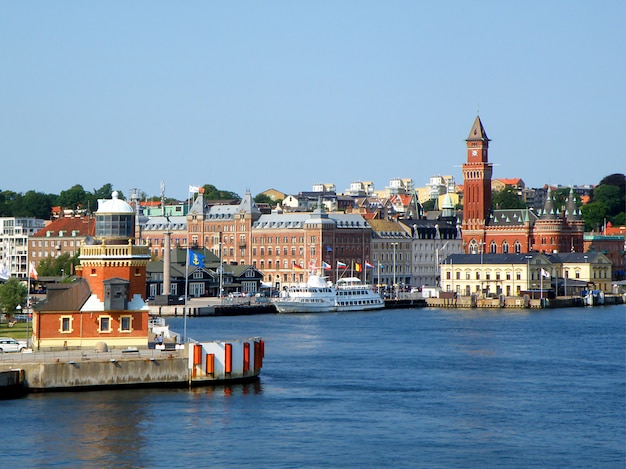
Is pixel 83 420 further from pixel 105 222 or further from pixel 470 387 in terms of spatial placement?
pixel 470 387

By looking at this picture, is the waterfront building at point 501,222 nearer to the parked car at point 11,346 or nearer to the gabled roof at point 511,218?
the gabled roof at point 511,218

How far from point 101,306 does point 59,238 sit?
125 m

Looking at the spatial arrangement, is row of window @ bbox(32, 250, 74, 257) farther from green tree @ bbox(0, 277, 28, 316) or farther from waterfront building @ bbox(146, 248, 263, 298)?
green tree @ bbox(0, 277, 28, 316)

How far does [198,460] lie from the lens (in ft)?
156

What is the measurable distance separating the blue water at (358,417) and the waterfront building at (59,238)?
106 m

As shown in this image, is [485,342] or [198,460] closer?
[198,460]

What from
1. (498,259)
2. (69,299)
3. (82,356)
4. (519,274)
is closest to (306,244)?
(498,259)

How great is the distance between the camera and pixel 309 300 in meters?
133

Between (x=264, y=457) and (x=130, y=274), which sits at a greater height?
(x=130, y=274)

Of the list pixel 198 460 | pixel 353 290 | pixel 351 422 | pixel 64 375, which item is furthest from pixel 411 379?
pixel 353 290

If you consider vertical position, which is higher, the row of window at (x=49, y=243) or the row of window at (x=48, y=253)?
the row of window at (x=49, y=243)

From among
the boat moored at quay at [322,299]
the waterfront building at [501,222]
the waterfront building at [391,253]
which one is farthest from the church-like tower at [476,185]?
the boat moored at quay at [322,299]

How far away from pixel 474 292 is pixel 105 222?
94.9 m

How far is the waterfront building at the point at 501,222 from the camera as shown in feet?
610
